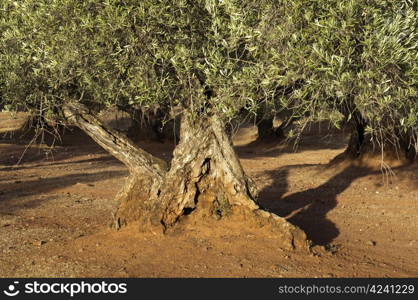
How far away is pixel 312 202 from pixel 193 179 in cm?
612

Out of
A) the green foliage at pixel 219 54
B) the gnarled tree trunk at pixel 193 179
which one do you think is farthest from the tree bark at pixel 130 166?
the green foliage at pixel 219 54

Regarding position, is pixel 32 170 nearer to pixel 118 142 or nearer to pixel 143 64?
pixel 118 142

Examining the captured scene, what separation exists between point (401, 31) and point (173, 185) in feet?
17.8

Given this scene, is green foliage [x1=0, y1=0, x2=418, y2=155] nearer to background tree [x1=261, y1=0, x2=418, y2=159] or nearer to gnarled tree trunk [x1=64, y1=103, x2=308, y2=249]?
background tree [x1=261, y1=0, x2=418, y2=159]

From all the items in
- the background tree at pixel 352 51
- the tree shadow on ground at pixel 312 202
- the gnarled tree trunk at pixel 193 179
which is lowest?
the tree shadow on ground at pixel 312 202

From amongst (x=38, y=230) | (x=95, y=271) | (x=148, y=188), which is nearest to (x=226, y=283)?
(x=95, y=271)

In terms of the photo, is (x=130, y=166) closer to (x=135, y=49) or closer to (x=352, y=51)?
(x=135, y=49)

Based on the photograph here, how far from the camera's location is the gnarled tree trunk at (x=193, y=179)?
33.2 feet

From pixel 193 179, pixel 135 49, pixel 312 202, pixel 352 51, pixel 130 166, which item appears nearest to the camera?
pixel 352 51

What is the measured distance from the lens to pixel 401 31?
7172 millimetres

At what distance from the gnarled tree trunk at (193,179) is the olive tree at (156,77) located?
0.02m

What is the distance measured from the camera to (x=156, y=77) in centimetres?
879

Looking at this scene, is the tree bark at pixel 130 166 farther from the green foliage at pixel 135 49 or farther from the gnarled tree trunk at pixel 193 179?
the green foliage at pixel 135 49

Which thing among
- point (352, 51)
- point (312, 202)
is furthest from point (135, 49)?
point (312, 202)
